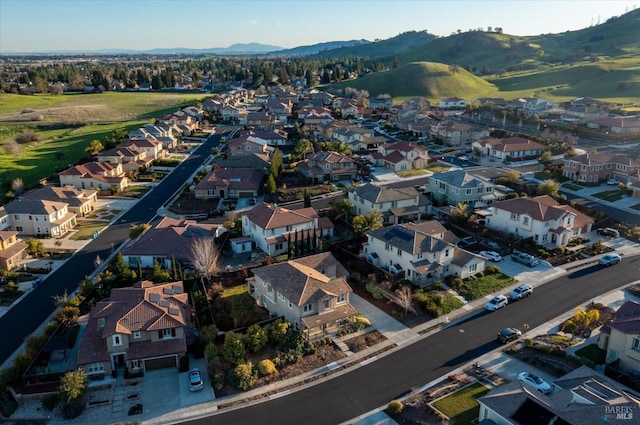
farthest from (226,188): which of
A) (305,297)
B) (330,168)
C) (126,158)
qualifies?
(305,297)

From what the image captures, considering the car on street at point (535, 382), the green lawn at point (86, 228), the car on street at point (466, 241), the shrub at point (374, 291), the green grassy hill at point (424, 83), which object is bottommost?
the green lawn at point (86, 228)

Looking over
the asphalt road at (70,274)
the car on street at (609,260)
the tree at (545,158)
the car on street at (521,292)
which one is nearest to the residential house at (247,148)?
the asphalt road at (70,274)

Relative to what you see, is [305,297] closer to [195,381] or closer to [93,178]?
[195,381]

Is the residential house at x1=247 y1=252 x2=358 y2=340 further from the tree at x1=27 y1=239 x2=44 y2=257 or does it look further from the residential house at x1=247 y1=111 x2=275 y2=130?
the residential house at x1=247 y1=111 x2=275 y2=130

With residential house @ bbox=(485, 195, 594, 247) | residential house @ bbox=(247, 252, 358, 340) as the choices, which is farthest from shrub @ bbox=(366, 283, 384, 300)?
residential house @ bbox=(485, 195, 594, 247)

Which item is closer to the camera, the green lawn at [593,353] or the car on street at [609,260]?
the green lawn at [593,353]

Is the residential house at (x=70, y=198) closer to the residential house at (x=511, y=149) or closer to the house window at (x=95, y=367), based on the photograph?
the house window at (x=95, y=367)

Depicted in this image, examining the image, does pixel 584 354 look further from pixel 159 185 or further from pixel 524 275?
pixel 159 185
